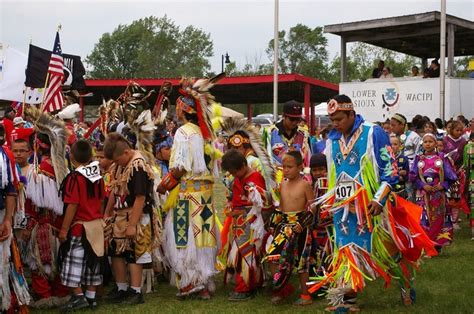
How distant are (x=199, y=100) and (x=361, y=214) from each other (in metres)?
1.93

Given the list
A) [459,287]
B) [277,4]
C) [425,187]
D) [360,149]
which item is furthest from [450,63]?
[360,149]

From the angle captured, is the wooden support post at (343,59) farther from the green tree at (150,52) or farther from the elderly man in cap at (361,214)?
the green tree at (150,52)

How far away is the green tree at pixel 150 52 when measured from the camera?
2945 inches

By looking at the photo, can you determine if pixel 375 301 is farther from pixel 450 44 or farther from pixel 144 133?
pixel 450 44

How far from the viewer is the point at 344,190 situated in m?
5.31

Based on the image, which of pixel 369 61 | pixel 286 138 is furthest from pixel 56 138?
pixel 369 61

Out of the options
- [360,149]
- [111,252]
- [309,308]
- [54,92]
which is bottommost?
[309,308]

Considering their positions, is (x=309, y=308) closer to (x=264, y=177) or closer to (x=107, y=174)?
(x=264, y=177)

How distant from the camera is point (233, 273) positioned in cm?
636

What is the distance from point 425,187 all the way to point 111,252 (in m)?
4.31

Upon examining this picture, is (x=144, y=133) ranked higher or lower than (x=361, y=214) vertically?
higher

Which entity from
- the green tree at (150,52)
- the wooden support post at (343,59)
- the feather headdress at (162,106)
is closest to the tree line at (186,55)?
the green tree at (150,52)

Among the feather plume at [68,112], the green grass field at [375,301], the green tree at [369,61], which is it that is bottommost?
the green grass field at [375,301]

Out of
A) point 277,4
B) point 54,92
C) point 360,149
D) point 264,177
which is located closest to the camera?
point 360,149
